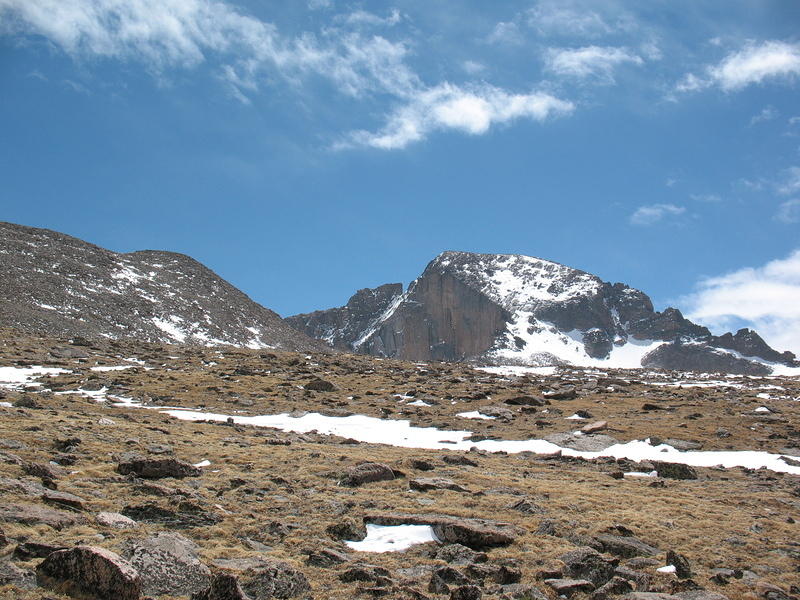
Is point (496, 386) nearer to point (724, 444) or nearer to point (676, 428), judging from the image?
point (676, 428)

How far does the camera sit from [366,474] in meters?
17.6

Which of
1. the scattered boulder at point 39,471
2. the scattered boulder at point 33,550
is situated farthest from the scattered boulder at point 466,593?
the scattered boulder at point 39,471

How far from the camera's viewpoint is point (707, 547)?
44.8ft

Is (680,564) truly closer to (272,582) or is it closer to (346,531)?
(346,531)

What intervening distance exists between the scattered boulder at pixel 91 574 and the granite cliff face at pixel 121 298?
5856 centimetres

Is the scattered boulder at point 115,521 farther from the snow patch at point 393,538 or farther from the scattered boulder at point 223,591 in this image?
the snow patch at point 393,538

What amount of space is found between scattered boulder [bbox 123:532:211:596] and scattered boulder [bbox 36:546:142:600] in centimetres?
41

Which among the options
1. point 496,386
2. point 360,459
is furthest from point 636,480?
point 496,386

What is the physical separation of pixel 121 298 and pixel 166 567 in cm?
7791

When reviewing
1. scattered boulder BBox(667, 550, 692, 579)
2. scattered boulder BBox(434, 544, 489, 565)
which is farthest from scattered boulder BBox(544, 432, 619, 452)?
scattered boulder BBox(434, 544, 489, 565)

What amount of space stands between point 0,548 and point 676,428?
3146 cm

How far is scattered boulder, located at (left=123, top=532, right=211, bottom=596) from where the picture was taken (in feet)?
29.5

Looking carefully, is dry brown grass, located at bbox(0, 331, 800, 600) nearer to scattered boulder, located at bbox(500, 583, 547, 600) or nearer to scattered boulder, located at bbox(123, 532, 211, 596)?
scattered boulder, located at bbox(500, 583, 547, 600)

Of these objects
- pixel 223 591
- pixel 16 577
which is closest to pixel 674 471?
pixel 223 591
